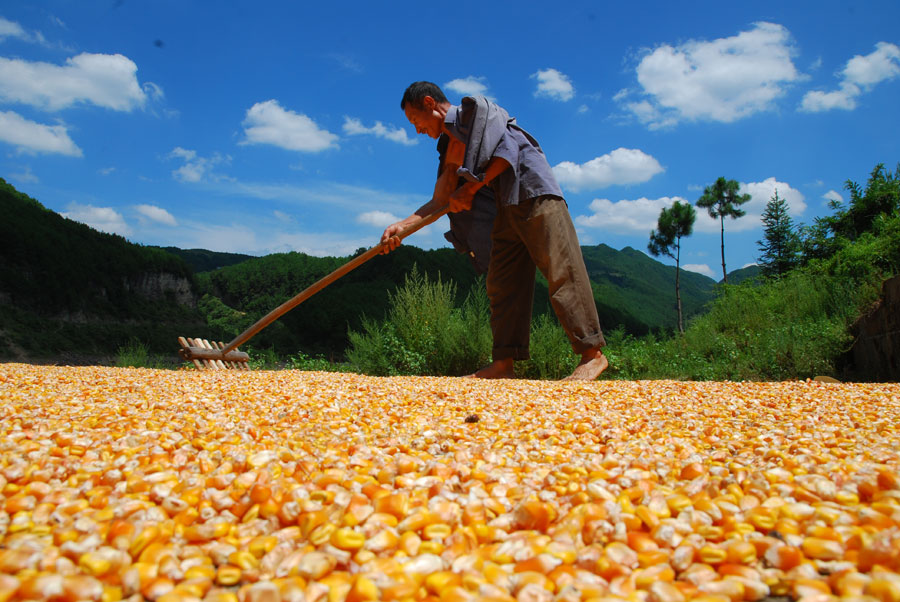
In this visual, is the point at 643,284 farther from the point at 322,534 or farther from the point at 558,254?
the point at 322,534

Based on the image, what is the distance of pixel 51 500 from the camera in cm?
114

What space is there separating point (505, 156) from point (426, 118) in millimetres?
824

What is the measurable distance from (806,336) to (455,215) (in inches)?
142

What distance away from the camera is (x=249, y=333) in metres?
4.93

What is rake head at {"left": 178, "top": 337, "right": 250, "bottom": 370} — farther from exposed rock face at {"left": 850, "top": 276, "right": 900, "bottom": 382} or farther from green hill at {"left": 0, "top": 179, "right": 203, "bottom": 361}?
exposed rock face at {"left": 850, "top": 276, "right": 900, "bottom": 382}

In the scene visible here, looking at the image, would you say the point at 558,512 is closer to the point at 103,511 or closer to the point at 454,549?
the point at 454,549

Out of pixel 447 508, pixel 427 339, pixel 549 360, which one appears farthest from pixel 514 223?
pixel 447 508

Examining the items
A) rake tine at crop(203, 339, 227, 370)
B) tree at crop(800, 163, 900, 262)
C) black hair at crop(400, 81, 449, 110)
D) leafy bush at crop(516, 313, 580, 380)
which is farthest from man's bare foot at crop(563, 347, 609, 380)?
tree at crop(800, 163, 900, 262)

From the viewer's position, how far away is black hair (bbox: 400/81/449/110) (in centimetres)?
A: 389

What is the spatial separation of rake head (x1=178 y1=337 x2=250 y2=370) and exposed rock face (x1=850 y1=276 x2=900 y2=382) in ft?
18.5

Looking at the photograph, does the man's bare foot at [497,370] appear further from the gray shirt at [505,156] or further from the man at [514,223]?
the gray shirt at [505,156]

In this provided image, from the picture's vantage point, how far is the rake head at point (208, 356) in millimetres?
4961

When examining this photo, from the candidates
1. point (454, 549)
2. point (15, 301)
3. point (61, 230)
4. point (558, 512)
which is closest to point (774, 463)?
point (558, 512)

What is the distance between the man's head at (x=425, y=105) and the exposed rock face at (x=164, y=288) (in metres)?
9.62
